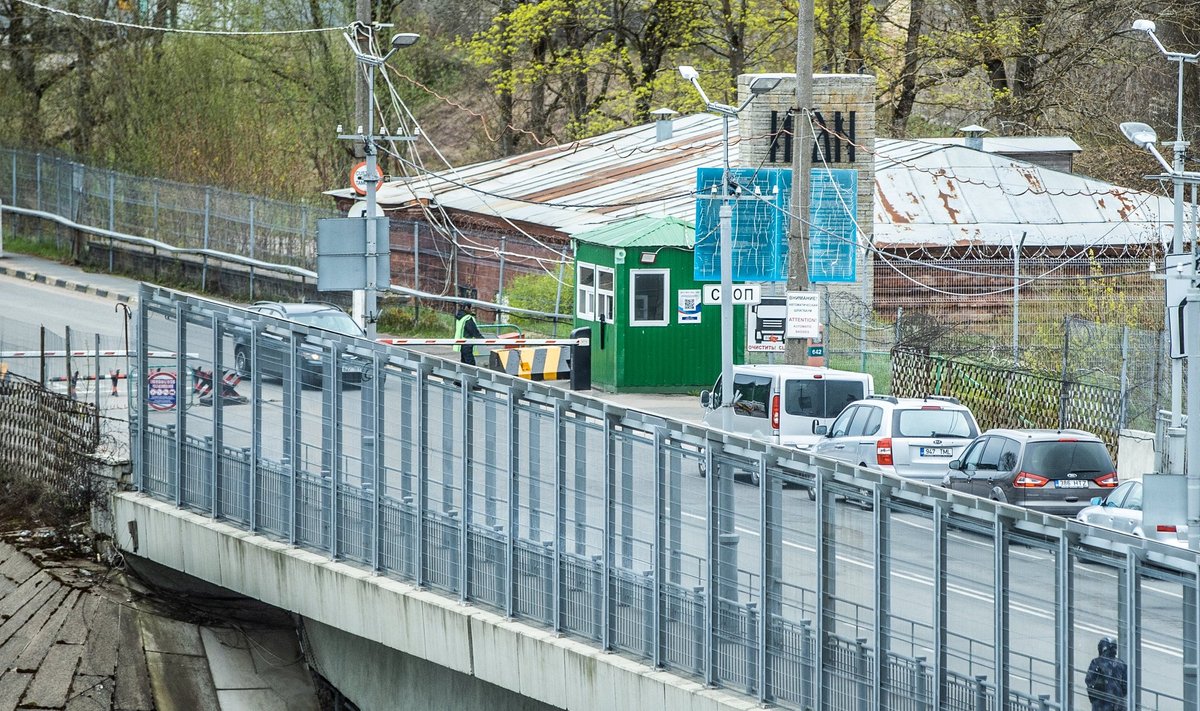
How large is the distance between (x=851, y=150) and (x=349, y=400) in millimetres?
19258

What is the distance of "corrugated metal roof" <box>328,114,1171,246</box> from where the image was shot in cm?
3709

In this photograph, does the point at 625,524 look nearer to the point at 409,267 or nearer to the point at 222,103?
the point at 409,267

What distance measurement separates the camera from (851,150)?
3266 centimetres

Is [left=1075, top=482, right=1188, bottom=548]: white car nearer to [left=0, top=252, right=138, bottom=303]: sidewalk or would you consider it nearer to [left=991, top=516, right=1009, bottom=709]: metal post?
[left=991, top=516, right=1009, bottom=709]: metal post

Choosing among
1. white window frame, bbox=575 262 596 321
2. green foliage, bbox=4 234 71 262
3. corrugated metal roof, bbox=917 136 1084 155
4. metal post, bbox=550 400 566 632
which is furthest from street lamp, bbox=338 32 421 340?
green foliage, bbox=4 234 71 262

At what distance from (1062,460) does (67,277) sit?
90.5 ft

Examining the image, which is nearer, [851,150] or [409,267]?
[851,150]

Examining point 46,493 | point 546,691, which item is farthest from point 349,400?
point 46,493

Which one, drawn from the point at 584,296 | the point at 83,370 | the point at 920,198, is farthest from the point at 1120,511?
the point at 920,198

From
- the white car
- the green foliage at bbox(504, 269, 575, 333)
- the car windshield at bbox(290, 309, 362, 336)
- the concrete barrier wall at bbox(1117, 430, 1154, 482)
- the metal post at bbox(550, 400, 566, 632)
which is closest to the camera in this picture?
the metal post at bbox(550, 400, 566, 632)

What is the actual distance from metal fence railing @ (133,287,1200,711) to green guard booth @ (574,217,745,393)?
1617cm

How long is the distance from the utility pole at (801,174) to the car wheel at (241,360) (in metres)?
12.6

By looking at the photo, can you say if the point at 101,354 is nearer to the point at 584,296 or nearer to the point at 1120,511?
the point at 1120,511

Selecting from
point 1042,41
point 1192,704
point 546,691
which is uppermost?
point 1042,41
